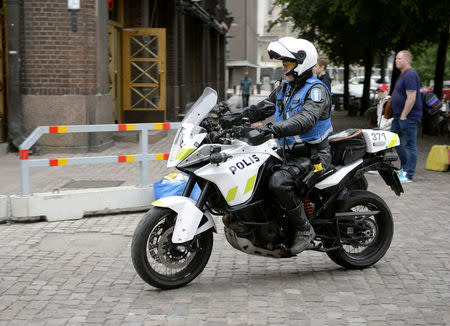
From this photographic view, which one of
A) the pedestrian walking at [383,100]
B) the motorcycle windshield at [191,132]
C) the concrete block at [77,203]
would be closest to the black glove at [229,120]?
the motorcycle windshield at [191,132]

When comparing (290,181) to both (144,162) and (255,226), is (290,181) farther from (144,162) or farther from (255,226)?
(144,162)

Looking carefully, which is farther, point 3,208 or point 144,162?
point 144,162

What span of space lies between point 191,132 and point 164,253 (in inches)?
33.7

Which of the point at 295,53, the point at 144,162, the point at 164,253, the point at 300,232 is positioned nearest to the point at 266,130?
the point at 295,53

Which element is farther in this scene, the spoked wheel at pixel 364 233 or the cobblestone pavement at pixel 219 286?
the spoked wheel at pixel 364 233

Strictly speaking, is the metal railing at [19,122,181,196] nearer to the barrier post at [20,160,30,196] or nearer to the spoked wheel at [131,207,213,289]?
the barrier post at [20,160,30,196]

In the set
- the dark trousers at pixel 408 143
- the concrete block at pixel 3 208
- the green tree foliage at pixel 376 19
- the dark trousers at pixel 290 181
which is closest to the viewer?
the dark trousers at pixel 290 181

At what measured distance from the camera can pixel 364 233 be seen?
5.91m

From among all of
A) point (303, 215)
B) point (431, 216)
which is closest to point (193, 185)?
point (303, 215)

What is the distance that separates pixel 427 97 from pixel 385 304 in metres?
12.1

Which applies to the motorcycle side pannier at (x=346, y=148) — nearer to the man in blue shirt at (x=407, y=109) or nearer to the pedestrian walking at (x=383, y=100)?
the man in blue shirt at (x=407, y=109)

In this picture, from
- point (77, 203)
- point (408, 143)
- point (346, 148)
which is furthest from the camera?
point (408, 143)

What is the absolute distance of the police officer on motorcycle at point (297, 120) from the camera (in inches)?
206

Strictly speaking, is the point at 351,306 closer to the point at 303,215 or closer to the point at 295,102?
the point at 303,215
